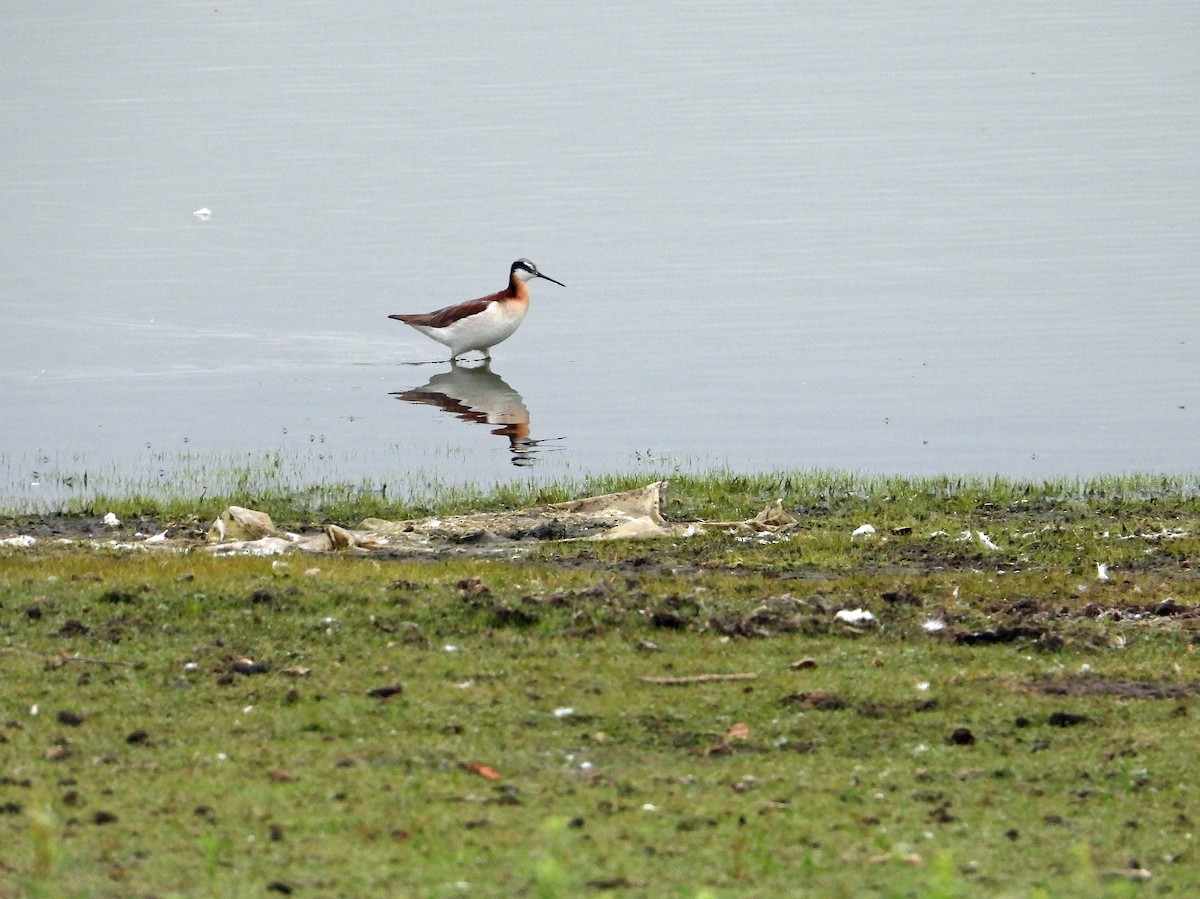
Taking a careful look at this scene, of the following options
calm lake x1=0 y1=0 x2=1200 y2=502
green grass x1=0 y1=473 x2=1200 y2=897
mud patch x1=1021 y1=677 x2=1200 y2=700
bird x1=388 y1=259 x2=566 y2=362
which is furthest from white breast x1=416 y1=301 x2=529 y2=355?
mud patch x1=1021 y1=677 x2=1200 y2=700

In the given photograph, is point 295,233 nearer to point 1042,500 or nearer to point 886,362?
point 886,362

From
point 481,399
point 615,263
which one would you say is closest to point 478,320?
point 481,399

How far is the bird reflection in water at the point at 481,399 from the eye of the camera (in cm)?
2555

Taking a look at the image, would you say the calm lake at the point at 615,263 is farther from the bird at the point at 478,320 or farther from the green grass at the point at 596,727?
the green grass at the point at 596,727

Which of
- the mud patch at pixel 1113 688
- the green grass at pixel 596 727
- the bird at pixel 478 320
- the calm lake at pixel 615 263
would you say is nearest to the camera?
the green grass at pixel 596 727

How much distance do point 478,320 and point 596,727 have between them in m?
19.3

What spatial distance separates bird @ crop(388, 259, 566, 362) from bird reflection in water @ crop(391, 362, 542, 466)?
533 millimetres

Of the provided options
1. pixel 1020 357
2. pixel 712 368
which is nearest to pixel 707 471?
pixel 712 368

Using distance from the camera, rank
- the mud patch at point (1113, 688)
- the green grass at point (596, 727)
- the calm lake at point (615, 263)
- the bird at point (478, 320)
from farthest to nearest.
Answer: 1. the bird at point (478, 320)
2. the calm lake at point (615, 263)
3. the mud patch at point (1113, 688)
4. the green grass at point (596, 727)

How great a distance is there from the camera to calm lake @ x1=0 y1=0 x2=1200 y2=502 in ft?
82.4

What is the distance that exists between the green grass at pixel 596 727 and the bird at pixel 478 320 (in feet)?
44.4

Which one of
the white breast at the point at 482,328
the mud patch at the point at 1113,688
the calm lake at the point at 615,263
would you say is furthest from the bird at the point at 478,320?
the mud patch at the point at 1113,688

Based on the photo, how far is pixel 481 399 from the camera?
27938 mm

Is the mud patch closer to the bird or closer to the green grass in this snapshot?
the green grass
